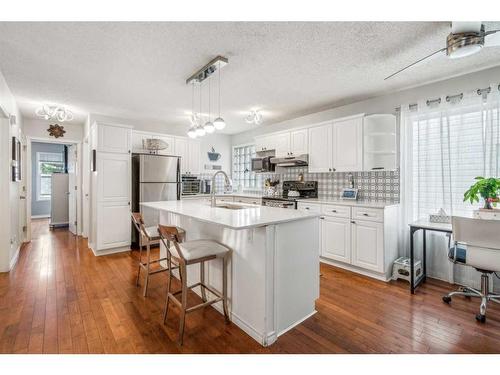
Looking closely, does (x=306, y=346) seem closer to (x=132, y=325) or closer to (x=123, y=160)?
(x=132, y=325)

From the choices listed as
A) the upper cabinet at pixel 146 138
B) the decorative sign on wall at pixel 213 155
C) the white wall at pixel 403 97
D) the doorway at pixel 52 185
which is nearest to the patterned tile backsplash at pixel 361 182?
the white wall at pixel 403 97

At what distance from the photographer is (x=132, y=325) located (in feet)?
6.88

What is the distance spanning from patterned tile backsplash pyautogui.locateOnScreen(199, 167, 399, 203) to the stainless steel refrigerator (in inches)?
83.0

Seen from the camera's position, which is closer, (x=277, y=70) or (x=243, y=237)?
(x=243, y=237)

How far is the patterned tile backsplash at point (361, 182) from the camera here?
3520 millimetres

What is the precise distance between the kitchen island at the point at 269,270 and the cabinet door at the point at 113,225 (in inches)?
107

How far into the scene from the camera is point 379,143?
141 inches

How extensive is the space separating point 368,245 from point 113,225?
3.99 m

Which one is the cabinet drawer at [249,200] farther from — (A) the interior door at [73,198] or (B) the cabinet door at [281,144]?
(A) the interior door at [73,198]

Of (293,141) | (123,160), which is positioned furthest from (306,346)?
(123,160)

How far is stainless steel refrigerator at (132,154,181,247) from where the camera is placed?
14.8 ft

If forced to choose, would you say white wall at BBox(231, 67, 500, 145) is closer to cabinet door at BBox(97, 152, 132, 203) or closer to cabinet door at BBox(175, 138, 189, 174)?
cabinet door at BBox(175, 138, 189, 174)

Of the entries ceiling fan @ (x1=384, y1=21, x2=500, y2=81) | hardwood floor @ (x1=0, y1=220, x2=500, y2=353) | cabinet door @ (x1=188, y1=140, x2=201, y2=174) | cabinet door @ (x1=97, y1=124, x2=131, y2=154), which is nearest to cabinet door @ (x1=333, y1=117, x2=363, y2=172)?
hardwood floor @ (x1=0, y1=220, x2=500, y2=353)

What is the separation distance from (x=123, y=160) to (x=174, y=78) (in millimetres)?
2099
